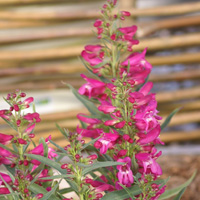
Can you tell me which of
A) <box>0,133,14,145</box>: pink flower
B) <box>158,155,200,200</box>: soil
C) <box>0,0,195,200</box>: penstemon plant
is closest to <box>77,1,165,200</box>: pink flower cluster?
<box>0,0,195,200</box>: penstemon plant

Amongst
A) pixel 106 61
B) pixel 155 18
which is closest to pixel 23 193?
pixel 106 61

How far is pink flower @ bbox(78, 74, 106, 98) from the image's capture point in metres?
0.81

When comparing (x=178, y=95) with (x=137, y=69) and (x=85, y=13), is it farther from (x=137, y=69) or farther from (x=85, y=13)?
(x=137, y=69)

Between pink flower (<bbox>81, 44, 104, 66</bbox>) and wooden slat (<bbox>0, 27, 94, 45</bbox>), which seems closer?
pink flower (<bbox>81, 44, 104, 66</bbox>)

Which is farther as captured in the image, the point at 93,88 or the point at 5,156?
the point at 93,88

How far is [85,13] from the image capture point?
8.78 feet

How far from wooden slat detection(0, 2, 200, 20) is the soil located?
2.96 ft

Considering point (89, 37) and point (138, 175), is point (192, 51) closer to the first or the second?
point (89, 37)

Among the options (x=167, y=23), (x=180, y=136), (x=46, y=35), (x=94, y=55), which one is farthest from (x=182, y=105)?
(x=94, y=55)

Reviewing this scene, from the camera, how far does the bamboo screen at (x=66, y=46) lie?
2684 mm

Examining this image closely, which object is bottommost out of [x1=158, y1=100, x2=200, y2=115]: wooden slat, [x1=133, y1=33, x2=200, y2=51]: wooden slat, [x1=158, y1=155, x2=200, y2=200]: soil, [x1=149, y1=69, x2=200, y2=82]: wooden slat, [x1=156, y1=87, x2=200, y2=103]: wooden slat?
[x1=158, y1=155, x2=200, y2=200]: soil

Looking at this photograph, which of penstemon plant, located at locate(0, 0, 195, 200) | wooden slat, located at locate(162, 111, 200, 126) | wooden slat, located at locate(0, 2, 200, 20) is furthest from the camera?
wooden slat, located at locate(162, 111, 200, 126)

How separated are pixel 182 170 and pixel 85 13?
3.74 ft

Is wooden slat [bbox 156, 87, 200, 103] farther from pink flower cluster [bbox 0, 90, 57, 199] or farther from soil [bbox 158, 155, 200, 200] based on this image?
pink flower cluster [bbox 0, 90, 57, 199]
